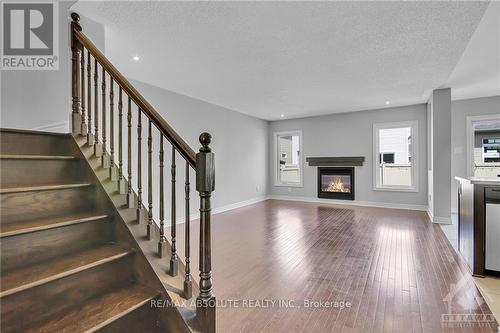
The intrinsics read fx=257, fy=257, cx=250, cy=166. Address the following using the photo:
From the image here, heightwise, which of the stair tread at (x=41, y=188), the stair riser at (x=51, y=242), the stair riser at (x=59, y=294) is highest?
the stair tread at (x=41, y=188)

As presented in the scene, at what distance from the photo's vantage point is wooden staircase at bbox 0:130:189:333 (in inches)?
50.6

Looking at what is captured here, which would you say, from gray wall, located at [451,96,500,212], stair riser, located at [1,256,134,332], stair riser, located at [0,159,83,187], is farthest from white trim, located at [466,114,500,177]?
stair riser, located at [0,159,83,187]

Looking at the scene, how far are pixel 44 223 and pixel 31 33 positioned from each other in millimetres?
2250

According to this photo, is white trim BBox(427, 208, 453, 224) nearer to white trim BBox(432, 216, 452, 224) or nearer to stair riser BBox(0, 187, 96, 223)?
white trim BBox(432, 216, 452, 224)

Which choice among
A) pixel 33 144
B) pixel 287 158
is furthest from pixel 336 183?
pixel 33 144

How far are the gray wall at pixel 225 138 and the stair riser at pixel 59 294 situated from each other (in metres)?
3.25

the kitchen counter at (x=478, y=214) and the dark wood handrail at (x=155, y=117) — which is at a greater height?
the dark wood handrail at (x=155, y=117)

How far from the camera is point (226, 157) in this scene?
6.39 m

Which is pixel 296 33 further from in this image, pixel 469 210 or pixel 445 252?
pixel 445 252

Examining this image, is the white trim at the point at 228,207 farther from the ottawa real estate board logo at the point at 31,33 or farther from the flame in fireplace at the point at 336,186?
the ottawa real estate board logo at the point at 31,33

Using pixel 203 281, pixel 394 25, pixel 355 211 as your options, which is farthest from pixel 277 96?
pixel 203 281

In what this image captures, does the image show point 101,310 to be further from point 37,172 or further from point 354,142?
point 354,142

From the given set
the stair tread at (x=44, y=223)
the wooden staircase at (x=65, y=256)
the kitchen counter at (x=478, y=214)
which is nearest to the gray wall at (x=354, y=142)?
the kitchen counter at (x=478, y=214)

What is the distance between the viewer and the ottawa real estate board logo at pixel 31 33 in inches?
100
